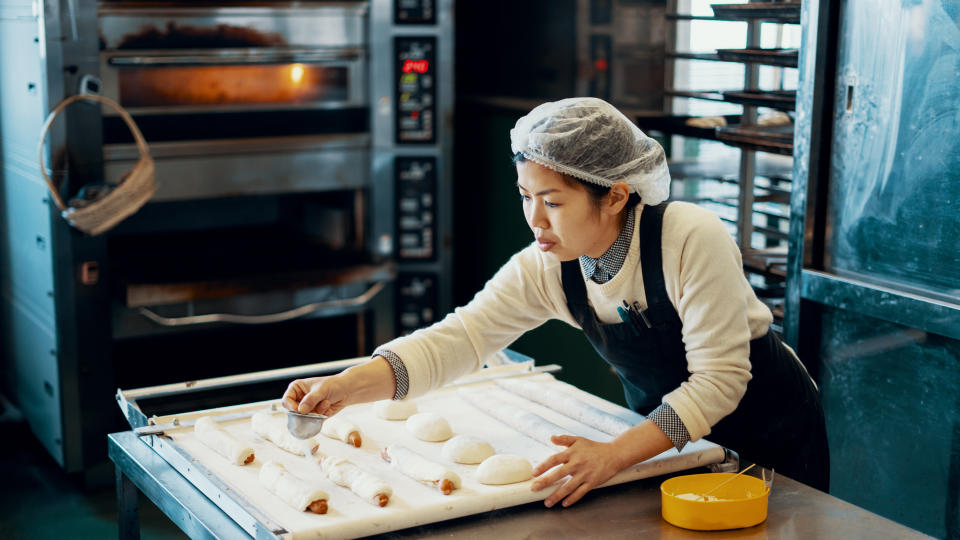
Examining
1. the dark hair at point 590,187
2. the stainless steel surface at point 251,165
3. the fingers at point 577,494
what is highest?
the dark hair at point 590,187

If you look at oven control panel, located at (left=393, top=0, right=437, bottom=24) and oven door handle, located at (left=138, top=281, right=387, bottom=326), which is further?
oven control panel, located at (left=393, top=0, right=437, bottom=24)

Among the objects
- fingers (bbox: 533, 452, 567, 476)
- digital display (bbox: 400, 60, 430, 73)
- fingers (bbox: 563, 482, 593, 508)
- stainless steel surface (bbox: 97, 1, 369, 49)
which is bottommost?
fingers (bbox: 563, 482, 593, 508)

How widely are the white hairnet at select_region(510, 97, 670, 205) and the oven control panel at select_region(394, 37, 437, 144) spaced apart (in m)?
2.00

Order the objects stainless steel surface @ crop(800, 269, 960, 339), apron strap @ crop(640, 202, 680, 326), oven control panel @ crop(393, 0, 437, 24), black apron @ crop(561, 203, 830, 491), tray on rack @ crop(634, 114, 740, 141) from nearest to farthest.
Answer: apron strap @ crop(640, 202, 680, 326)
black apron @ crop(561, 203, 830, 491)
stainless steel surface @ crop(800, 269, 960, 339)
tray on rack @ crop(634, 114, 740, 141)
oven control panel @ crop(393, 0, 437, 24)

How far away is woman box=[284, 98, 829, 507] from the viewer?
1.87 metres

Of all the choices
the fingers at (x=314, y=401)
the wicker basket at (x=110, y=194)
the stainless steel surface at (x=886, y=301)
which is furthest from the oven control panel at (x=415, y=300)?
the fingers at (x=314, y=401)

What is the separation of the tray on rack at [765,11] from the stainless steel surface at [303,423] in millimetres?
1664

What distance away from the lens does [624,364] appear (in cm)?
218

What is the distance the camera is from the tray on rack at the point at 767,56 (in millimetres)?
2811

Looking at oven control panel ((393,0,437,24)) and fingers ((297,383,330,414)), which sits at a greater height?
oven control panel ((393,0,437,24))

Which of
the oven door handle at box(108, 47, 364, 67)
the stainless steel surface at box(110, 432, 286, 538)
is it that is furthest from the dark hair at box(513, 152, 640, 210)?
the oven door handle at box(108, 47, 364, 67)

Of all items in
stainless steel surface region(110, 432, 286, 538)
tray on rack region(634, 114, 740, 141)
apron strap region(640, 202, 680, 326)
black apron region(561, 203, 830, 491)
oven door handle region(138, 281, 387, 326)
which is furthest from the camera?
oven door handle region(138, 281, 387, 326)

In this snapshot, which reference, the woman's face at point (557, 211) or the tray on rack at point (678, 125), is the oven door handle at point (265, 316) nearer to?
the tray on rack at point (678, 125)

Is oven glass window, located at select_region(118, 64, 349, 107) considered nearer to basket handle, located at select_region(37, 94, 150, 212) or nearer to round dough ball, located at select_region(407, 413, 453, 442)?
basket handle, located at select_region(37, 94, 150, 212)
